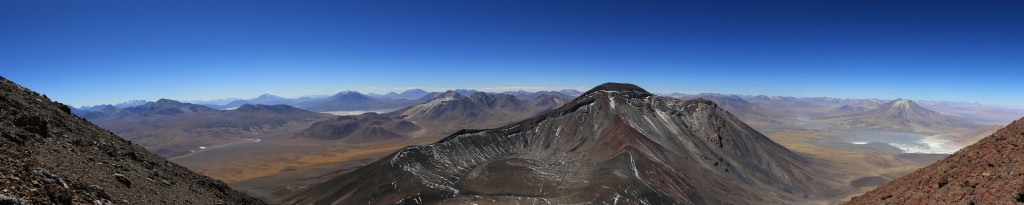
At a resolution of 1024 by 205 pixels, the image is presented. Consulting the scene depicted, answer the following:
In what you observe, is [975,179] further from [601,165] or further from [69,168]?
[601,165]

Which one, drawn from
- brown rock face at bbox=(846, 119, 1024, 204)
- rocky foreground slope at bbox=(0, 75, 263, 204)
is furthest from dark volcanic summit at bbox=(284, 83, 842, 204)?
brown rock face at bbox=(846, 119, 1024, 204)

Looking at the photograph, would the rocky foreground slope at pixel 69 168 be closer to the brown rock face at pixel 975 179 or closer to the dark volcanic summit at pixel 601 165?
the brown rock face at pixel 975 179

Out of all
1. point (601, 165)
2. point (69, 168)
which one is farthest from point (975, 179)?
point (601, 165)

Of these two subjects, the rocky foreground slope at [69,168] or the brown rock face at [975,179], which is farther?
the brown rock face at [975,179]

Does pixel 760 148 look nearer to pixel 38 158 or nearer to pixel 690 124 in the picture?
pixel 690 124

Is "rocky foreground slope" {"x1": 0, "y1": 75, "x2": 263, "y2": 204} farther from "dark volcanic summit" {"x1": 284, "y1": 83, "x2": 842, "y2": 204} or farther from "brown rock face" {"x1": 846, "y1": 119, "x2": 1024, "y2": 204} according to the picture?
"dark volcanic summit" {"x1": 284, "y1": 83, "x2": 842, "y2": 204}

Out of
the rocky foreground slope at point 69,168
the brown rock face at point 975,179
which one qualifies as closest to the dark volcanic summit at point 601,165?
the rocky foreground slope at point 69,168
